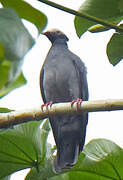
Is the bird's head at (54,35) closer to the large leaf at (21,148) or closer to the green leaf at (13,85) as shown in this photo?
the large leaf at (21,148)

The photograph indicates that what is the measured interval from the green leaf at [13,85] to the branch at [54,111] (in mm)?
746

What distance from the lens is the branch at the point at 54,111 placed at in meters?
1.32

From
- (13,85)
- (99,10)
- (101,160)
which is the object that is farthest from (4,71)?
(99,10)

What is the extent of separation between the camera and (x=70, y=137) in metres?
3.88

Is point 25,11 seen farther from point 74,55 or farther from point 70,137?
point 74,55

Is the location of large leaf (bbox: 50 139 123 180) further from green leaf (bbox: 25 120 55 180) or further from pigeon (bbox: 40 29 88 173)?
pigeon (bbox: 40 29 88 173)

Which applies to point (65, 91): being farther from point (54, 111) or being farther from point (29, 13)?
point (29, 13)

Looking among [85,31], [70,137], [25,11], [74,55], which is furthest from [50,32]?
[25,11]

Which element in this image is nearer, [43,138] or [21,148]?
[21,148]

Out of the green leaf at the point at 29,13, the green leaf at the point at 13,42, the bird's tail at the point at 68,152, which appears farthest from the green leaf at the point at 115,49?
the bird's tail at the point at 68,152

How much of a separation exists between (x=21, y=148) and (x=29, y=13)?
1.14m

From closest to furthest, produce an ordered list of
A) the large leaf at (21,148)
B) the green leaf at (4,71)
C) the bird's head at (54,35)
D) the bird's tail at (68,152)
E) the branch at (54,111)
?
the green leaf at (4,71)
the branch at (54,111)
the large leaf at (21,148)
the bird's tail at (68,152)
the bird's head at (54,35)

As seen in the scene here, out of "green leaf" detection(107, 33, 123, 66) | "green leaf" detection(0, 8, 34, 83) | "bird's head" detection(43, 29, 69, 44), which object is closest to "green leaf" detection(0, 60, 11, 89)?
"green leaf" detection(0, 8, 34, 83)

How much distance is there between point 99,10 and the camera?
1.62m
